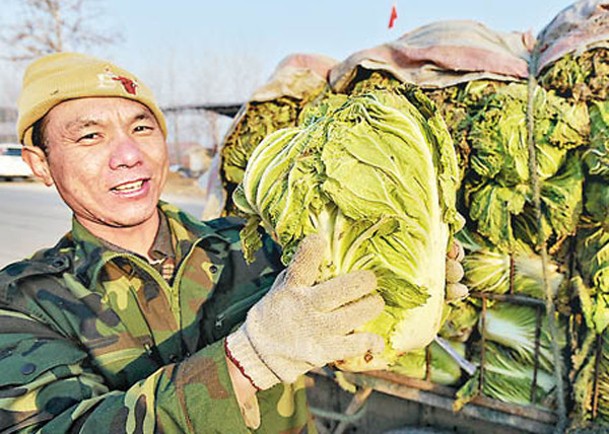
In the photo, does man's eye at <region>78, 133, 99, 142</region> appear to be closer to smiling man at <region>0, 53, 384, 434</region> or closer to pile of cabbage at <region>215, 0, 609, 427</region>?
smiling man at <region>0, 53, 384, 434</region>

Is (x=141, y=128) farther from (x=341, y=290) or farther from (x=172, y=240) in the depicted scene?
(x=341, y=290)

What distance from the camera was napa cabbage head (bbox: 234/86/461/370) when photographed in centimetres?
180

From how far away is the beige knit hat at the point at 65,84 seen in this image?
2.10 m

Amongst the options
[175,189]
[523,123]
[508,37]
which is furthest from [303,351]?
[175,189]

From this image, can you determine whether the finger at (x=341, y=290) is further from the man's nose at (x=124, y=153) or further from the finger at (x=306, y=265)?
the man's nose at (x=124, y=153)

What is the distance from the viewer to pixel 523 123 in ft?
9.90

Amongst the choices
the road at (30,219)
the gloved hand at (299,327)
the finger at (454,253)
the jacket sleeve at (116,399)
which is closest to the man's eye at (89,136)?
the jacket sleeve at (116,399)

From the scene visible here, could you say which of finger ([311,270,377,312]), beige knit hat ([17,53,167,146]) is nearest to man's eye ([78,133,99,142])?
beige knit hat ([17,53,167,146])

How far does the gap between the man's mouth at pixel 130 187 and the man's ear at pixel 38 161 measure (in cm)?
35

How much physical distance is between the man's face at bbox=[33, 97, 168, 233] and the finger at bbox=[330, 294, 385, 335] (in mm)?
1096

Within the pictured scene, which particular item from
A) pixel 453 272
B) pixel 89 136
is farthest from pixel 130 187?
pixel 453 272

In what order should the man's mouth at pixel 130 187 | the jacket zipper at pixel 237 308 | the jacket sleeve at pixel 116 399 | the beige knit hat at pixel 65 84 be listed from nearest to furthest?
the jacket sleeve at pixel 116 399, the beige knit hat at pixel 65 84, the man's mouth at pixel 130 187, the jacket zipper at pixel 237 308

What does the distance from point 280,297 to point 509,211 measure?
1.97m

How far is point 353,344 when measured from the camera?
5.34 feet
